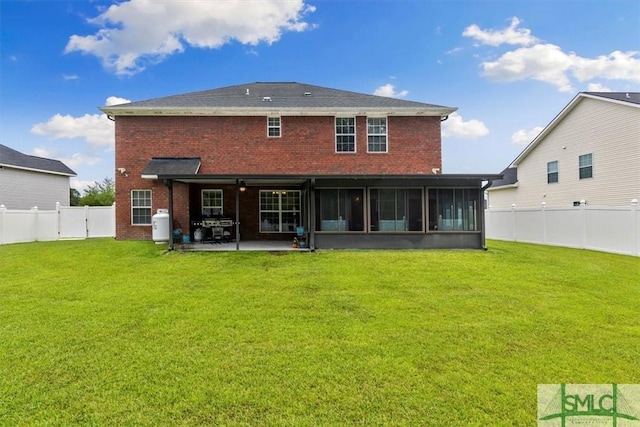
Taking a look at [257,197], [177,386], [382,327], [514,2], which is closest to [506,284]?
[382,327]

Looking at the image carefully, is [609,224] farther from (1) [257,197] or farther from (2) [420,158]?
(1) [257,197]

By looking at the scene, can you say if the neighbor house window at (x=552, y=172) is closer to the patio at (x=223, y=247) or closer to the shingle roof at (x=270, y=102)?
the shingle roof at (x=270, y=102)

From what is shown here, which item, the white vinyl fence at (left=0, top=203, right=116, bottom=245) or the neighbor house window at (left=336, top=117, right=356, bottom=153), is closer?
the white vinyl fence at (left=0, top=203, right=116, bottom=245)

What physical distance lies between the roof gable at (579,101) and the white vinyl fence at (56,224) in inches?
901

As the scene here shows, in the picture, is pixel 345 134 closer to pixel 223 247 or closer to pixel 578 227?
pixel 223 247

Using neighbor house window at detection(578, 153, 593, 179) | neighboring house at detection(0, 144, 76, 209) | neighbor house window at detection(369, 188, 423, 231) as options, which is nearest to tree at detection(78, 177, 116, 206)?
neighboring house at detection(0, 144, 76, 209)

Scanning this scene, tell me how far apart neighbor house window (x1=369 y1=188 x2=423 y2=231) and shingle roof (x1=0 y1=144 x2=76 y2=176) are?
2099 cm

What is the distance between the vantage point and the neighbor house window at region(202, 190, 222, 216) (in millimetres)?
14459

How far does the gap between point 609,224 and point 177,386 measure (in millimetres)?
15103

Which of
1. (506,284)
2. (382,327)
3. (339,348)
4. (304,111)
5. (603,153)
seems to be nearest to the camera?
(339,348)

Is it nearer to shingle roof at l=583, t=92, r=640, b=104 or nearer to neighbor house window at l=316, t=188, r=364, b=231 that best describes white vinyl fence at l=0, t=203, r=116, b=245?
neighbor house window at l=316, t=188, r=364, b=231

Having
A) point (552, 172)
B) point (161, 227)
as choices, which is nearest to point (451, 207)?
point (552, 172)

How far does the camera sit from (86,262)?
9.60 m

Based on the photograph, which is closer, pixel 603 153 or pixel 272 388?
pixel 272 388
